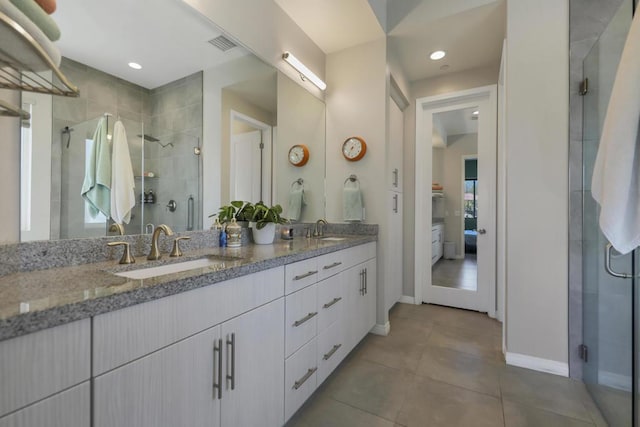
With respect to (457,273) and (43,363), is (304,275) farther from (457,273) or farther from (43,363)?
(457,273)

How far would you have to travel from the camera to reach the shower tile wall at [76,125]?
1.02 metres

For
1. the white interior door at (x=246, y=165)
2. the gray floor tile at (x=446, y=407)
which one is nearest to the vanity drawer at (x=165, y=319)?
the white interior door at (x=246, y=165)

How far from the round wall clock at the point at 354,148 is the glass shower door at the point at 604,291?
1.51m

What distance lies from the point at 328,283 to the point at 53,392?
1.25m

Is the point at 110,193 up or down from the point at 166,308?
up

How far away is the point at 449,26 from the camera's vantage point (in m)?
2.31

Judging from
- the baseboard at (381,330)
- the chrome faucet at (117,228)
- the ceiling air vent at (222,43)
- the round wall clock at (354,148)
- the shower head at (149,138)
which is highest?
the ceiling air vent at (222,43)

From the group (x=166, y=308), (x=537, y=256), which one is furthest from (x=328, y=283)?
(x=537, y=256)

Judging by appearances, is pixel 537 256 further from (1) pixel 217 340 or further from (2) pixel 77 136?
(2) pixel 77 136

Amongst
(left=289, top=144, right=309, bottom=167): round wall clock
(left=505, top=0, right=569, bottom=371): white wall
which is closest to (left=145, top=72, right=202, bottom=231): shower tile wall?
(left=289, top=144, right=309, bottom=167): round wall clock

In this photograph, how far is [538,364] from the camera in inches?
74.2

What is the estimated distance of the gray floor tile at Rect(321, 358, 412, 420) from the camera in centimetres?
153

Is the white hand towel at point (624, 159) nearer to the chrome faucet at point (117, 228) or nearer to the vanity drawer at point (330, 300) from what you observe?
the vanity drawer at point (330, 300)

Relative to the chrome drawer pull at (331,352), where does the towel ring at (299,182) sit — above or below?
above
